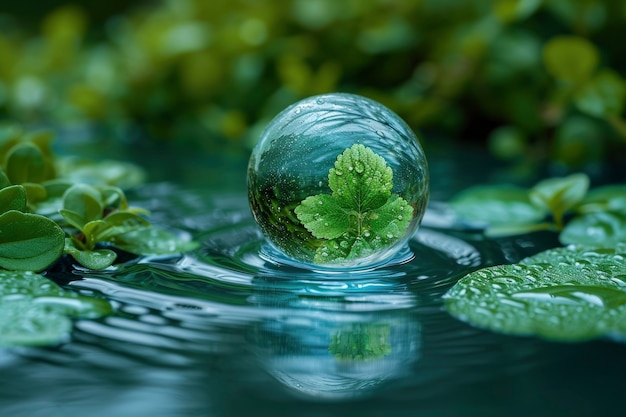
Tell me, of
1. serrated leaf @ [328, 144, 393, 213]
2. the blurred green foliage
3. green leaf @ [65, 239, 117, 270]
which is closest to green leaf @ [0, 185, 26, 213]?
green leaf @ [65, 239, 117, 270]

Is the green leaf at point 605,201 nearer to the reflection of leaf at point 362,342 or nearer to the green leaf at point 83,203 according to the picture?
the reflection of leaf at point 362,342

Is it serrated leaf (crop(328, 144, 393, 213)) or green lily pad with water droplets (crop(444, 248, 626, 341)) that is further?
serrated leaf (crop(328, 144, 393, 213))

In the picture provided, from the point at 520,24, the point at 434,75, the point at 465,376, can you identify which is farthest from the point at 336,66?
the point at 465,376

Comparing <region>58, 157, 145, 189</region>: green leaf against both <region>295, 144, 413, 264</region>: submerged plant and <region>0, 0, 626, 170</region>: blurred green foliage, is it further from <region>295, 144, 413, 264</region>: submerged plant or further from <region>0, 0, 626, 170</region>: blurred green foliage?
<region>295, 144, 413, 264</region>: submerged plant

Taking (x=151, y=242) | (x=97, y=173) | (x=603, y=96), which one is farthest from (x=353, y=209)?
(x=603, y=96)

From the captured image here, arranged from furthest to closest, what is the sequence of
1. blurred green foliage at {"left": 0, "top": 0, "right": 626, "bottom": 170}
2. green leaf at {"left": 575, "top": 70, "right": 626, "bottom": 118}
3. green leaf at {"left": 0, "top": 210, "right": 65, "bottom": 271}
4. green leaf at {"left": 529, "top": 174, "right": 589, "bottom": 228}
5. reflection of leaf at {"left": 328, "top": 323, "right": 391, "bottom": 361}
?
blurred green foliage at {"left": 0, "top": 0, "right": 626, "bottom": 170} < green leaf at {"left": 575, "top": 70, "right": 626, "bottom": 118} < green leaf at {"left": 529, "top": 174, "right": 589, "bottom": 228} < green leaf at {"left": 0, "top": 210, "right": 65, "bottom": 271} < reflection of leaf at {"left": 328, "top": 323, "right": 391, "bottom": 361}
